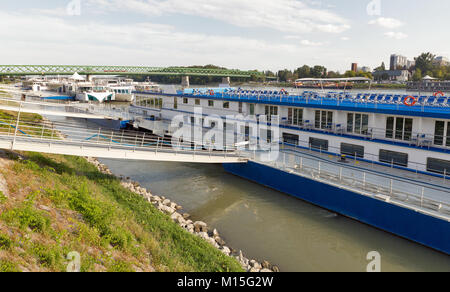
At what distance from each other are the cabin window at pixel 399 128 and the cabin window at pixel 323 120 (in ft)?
11.5

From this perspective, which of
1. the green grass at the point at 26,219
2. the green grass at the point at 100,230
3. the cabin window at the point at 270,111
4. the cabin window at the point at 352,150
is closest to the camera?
the green grass at the point at 100,230

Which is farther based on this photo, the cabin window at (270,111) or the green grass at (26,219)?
the cabin window at (270,111)

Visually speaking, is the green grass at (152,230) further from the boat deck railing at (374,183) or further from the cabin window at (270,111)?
the cabin window at (270,111)

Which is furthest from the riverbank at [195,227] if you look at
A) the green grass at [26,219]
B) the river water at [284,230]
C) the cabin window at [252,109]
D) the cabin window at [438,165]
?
the cabin window at [252,109]

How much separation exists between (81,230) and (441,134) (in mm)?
16621

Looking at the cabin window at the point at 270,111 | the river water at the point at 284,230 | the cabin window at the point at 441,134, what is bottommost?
the river water at the point at 284,230

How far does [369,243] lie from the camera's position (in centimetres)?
1440

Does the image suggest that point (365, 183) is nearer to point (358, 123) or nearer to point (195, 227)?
point (358, 123)

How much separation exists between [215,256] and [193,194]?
28.8 feet

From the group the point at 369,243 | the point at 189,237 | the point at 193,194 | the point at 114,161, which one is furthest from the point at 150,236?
the point at 114,161

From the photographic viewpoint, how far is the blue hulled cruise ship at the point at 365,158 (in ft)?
45.2

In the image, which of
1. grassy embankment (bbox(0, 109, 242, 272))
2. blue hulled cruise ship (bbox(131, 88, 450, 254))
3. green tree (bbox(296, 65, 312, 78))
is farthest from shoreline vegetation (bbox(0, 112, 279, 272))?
green tree (bbox(296, 65, 312, 78))

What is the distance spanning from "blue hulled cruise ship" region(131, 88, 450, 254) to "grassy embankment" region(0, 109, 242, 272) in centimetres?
727

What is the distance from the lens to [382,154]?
685 inches
